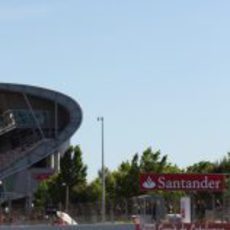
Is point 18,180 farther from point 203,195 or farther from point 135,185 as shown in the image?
point 203,195

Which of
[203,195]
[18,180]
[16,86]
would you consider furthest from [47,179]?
[203,195]

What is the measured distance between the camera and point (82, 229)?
6712cm

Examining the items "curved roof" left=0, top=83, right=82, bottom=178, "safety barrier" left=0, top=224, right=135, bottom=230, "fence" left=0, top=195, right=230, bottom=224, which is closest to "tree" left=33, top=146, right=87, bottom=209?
"curved roof" left=0, top=83, right=82, bottom=178

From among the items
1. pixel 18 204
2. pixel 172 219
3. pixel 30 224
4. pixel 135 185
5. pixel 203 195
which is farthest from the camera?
pixel 18 204

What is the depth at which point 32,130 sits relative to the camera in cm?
13462

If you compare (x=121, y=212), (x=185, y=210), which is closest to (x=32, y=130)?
(x=121, y=212)

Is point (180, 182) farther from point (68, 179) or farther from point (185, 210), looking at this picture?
point (68, 179)

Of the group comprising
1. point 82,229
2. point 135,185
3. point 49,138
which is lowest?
point 82,229

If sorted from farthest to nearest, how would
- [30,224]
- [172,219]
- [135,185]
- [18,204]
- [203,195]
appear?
[18,204], [135,185], [203,195], [30,224], [172,219]

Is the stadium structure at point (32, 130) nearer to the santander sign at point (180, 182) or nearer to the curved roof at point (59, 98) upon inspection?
the curved roof at point (59, 98)

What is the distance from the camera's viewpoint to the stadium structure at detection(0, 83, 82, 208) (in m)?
130

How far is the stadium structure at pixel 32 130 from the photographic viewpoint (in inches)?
5108

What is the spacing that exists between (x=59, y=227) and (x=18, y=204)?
73.8 meters

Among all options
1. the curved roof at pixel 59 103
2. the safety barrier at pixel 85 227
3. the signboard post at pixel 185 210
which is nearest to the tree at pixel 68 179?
the curved roof at pixel 59 103
